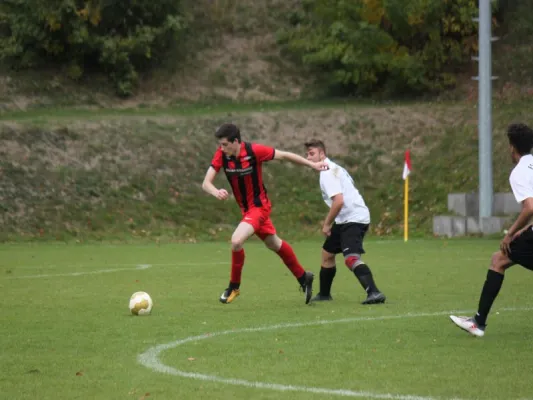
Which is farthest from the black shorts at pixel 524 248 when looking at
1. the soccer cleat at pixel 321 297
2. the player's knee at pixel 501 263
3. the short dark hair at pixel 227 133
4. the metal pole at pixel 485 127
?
the metal pole at pixel 485 127

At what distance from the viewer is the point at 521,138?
30.6ft

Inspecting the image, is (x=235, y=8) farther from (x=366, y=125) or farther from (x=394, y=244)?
(x=394, y=244)

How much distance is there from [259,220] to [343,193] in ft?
3.31

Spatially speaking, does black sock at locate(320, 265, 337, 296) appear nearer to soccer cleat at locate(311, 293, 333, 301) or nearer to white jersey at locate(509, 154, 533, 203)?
soccer cleat at locate(311, 293, 333, 301)

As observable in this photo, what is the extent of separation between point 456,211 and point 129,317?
67.6 feet

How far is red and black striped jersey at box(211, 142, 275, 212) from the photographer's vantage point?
1282cm

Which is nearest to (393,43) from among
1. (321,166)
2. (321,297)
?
(321,297)

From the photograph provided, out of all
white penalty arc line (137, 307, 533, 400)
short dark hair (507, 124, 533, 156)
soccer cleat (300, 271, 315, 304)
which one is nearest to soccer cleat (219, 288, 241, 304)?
soccer cleat (300, 271, 315, 304)

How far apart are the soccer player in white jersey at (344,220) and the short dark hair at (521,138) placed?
3450 mm

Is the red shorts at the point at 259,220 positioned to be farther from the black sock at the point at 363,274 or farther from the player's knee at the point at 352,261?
the black sock at the point at 363,274

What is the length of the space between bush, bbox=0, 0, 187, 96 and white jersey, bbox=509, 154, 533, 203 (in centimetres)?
3312

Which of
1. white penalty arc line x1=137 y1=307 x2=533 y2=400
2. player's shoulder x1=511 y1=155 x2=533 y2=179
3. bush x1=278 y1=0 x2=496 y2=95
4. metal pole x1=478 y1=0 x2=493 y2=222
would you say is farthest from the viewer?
bush x1=278 y1=0 x2=496 y2=95

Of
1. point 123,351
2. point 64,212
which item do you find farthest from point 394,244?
point 123,351

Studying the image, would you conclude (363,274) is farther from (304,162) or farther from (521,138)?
(521,138)
